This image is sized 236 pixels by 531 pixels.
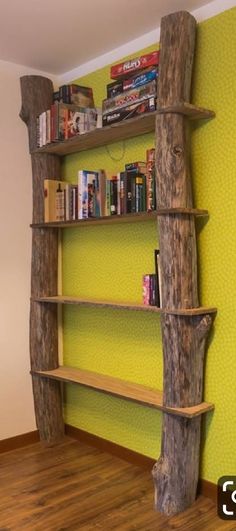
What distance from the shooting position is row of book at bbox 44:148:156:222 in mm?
2439

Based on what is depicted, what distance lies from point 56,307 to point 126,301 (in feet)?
2.15

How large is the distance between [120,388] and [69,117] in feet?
5.30

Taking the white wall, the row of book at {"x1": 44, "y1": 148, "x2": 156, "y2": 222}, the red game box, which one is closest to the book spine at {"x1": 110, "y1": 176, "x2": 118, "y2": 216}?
the row of book at {"x1": 44, "y1": 148, "x2": 156, "y2": 222}

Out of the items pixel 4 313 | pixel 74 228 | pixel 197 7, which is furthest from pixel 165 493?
pixel 197 7

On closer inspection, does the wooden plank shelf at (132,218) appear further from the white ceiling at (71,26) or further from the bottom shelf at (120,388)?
the white ceiling at (71,26)

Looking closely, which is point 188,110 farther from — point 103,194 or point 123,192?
point 103,194

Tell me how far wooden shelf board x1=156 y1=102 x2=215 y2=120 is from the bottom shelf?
1420 mm

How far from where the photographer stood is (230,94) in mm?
2281

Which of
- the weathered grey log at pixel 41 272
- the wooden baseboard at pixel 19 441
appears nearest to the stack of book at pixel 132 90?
the weathered grey log at pixel 41 272

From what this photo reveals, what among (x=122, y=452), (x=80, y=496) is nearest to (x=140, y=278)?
(x=122, y=452)

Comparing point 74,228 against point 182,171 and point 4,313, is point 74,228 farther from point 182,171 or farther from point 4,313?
point 182,171

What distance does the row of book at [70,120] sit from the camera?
2812 millimetres

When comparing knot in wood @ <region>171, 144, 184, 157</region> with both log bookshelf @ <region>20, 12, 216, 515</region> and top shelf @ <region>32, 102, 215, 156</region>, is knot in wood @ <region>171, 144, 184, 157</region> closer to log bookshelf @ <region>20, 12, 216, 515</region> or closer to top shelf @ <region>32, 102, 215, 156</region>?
log bookshelf @ <region>20, 12, 216, 515</region>

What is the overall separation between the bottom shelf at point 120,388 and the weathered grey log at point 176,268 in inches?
2.1
